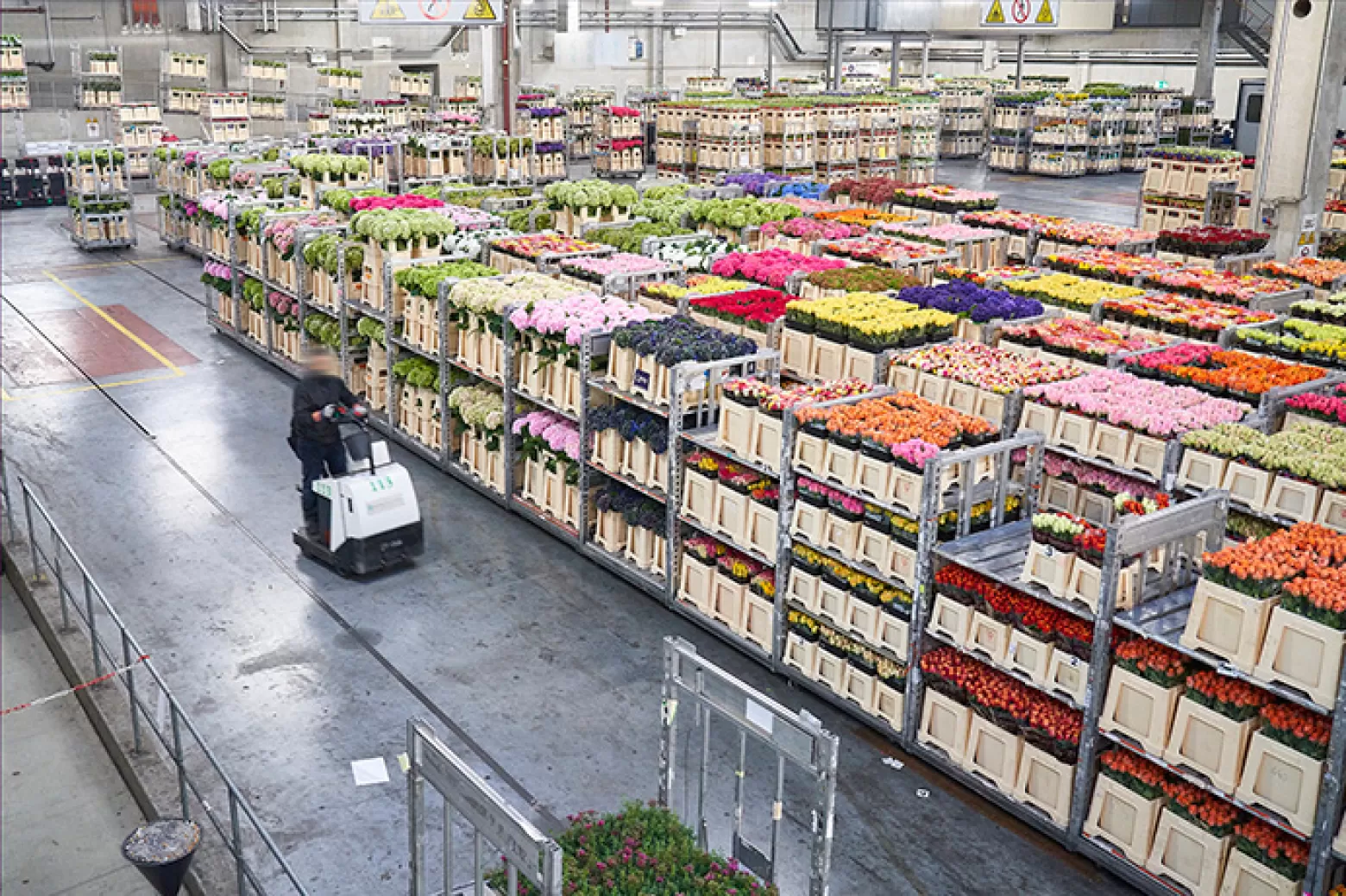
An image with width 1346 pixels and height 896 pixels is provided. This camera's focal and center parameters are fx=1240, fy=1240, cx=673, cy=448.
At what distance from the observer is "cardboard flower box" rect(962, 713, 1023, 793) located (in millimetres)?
7375

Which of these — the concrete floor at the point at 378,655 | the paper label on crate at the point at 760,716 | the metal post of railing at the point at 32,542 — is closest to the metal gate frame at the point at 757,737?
the paper label on crate at the point at 760,716

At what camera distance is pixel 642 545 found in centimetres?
1024

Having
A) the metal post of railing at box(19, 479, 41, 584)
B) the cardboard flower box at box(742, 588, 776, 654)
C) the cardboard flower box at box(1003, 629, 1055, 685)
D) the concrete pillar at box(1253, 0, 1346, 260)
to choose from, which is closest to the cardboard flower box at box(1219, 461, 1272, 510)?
the cardboard flower box at box(1003, 629, 1055, 685)

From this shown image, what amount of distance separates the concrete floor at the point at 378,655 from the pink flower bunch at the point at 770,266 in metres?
3.58

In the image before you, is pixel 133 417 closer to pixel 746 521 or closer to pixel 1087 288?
pixel 746 521

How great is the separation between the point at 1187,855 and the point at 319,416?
7.26 meters

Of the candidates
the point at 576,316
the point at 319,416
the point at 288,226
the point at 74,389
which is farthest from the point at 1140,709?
the point at 74,389

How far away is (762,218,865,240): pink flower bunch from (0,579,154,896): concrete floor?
9.77 m

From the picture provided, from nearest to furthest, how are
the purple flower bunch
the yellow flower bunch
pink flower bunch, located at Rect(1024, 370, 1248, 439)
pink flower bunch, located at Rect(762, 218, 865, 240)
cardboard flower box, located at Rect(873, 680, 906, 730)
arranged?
cardboard flower box, located at Rect(873, 680, 906, 730) → pink flower bunch, located at Rect(1024, 370, 1248, 439) → the purple flower bunch → the yellow flower bunch → pink flower bunch, located at Rect(762, 218, 865, 240)

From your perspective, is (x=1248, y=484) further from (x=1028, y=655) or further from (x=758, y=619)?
(x=758, y=619)

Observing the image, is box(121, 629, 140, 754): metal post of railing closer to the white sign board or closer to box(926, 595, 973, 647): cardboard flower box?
box(926, 595, 973, 647): cardboard flower box

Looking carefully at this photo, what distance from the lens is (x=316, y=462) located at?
35.3 feet

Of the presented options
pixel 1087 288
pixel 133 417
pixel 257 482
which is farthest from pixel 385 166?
pixel 1087 288

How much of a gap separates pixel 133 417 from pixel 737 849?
1131 centimetres
